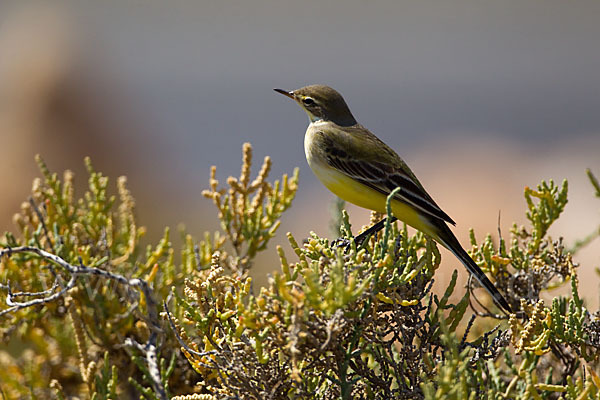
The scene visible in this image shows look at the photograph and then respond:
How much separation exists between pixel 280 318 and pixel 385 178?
1.84m

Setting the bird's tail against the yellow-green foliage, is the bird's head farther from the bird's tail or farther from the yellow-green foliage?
the bird's tail

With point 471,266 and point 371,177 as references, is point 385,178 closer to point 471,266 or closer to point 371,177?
point 371,177

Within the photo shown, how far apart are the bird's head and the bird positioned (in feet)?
0.12

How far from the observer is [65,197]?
376 centimetres

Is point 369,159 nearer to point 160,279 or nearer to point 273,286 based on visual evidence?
point 160,279

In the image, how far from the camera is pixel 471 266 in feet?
10.2

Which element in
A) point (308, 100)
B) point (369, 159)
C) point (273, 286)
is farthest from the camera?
point (308, 100)

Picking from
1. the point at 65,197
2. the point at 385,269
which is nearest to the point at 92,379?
the point at 65,197

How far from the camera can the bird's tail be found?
117 inches

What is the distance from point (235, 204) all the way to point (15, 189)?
23.1 ft

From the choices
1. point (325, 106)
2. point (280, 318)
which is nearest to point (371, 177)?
point (325, 106)

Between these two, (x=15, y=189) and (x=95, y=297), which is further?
(x=15, y=189)

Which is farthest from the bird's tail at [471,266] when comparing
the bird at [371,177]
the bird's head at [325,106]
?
the bird's head at [325,106]

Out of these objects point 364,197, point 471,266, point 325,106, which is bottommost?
point 471,266
